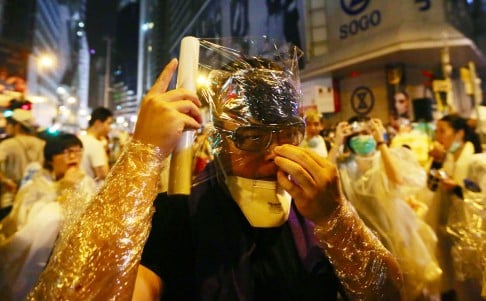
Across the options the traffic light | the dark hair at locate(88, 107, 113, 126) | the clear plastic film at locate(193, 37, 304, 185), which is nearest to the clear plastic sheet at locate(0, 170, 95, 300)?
the clear plastic film at locate(193, 37, 304, 185)

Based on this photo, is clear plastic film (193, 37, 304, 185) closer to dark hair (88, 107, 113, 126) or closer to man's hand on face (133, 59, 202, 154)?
man's hand on face (133, 59, 202, 154)

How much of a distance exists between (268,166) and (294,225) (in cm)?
28

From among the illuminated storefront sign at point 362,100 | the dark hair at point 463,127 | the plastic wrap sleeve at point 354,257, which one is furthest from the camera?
the illuminated storefront sign at point 362,100

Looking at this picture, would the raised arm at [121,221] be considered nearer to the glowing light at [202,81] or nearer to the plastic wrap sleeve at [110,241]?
the plastic wrap sleeve at [110,241]

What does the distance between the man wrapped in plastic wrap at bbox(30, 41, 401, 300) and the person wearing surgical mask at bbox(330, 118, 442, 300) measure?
1.13 m

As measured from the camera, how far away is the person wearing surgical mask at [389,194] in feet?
7.02

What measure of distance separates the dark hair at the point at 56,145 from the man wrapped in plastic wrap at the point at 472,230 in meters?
3.22

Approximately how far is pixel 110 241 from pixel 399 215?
2.23m

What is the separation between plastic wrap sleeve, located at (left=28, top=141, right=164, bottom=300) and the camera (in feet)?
2.62

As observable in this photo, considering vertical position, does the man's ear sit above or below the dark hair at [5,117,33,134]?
below

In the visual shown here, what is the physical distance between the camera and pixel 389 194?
2.45 m

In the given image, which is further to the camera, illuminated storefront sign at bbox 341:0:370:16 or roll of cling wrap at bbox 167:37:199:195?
illuminated storefront sign at bbox 341:0:370:16

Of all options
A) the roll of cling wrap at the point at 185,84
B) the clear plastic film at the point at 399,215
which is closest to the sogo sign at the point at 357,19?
the clear plastic film at the point at 399,215

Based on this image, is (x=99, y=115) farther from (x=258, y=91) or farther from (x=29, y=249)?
(x=258, y=91)
